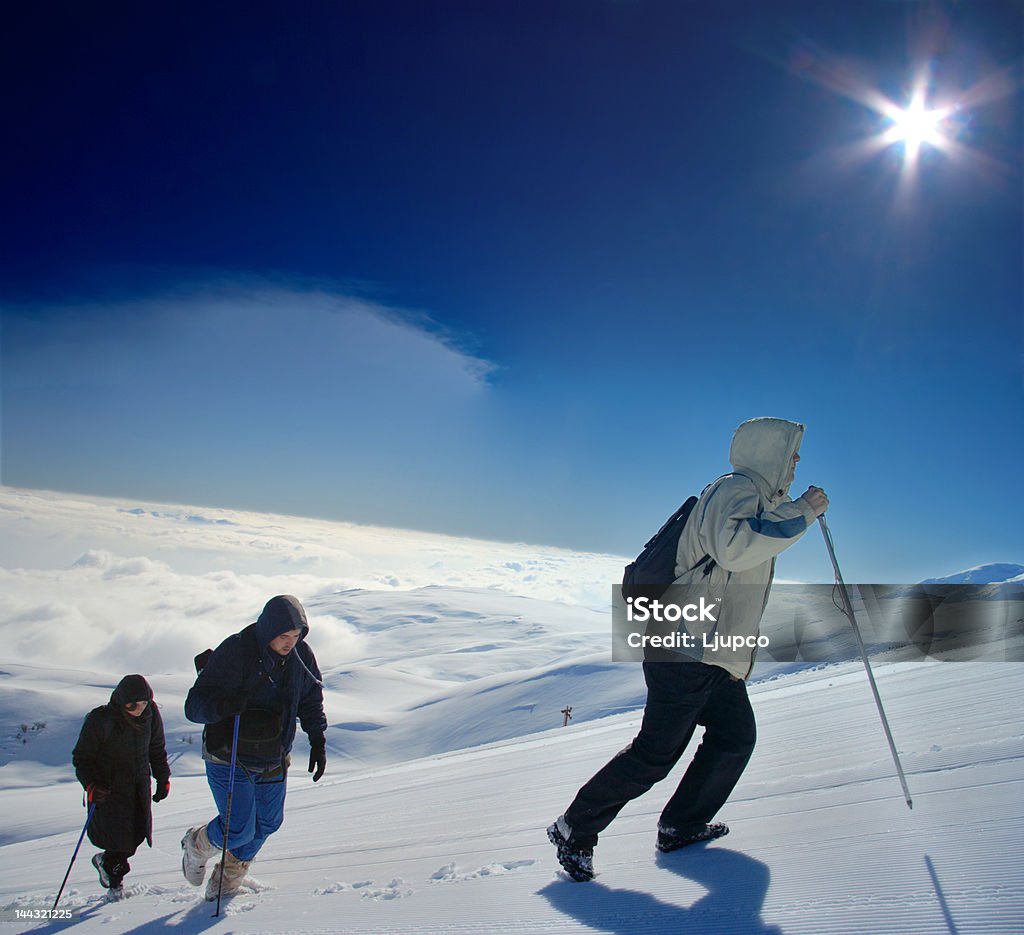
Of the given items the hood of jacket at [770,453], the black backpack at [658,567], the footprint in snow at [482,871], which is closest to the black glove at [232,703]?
the footprint in snow at [482,871]

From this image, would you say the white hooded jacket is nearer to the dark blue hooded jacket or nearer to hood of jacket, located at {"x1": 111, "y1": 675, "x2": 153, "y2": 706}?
the dark blue hooded jacket

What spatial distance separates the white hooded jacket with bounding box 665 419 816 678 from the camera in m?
2.97

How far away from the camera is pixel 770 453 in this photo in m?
3.26

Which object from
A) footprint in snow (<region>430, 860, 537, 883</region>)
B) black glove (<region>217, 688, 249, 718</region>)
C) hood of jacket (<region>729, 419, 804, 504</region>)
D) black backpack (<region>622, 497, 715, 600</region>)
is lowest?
footprint in snow (<region>430, 860, 537, 883</region>)

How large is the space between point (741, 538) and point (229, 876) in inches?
146

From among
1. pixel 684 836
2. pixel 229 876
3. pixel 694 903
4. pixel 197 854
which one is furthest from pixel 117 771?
pixel 694 903

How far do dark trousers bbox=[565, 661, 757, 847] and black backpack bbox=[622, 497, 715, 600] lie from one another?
36cm

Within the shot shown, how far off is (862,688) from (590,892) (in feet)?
18.4

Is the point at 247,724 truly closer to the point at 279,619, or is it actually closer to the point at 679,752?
the point at 279,619

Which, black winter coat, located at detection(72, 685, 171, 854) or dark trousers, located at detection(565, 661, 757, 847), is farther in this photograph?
black winter coat, located at detection(72, 685, 171, 854)

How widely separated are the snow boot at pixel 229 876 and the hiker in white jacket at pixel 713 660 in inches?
85.1

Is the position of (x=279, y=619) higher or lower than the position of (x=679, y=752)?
higher

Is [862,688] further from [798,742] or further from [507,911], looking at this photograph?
[507,911]

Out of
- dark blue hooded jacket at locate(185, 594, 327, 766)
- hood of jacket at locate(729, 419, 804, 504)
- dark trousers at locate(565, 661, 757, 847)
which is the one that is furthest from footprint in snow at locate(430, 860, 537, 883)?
hood of jacket at locate(729, 419, 804, 504)
